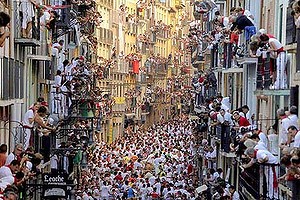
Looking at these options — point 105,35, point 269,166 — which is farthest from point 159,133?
point 269,166

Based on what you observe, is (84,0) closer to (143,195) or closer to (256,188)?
(143,195)

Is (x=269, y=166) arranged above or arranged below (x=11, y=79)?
below

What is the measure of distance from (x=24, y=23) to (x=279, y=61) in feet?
26.3

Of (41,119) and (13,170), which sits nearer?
(13,170)

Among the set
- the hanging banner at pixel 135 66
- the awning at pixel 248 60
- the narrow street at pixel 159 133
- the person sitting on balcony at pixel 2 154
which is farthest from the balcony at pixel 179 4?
the person sitting on balcony at pixel 2 154

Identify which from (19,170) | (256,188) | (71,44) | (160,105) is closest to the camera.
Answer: (19,170)

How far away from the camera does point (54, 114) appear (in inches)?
1730

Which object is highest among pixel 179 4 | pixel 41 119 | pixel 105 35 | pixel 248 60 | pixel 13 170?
pixel 179 4

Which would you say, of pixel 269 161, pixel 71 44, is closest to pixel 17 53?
pixel 269 161

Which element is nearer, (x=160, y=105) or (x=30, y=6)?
(x=30, y=6)

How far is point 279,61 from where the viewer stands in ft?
94.5

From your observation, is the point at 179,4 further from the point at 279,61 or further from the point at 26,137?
the point at 279,61

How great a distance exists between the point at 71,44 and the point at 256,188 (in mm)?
26408

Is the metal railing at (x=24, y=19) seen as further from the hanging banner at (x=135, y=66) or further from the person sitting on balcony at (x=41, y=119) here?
the hanging banner at (x=135, y=66)
